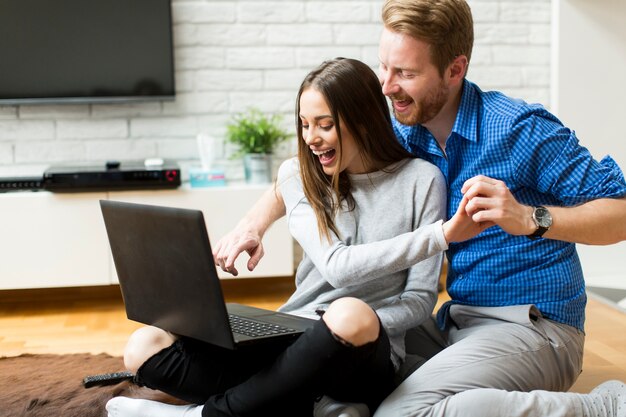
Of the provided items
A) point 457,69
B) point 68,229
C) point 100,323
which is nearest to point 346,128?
point 457,69

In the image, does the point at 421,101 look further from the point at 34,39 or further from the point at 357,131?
the point at 34,39

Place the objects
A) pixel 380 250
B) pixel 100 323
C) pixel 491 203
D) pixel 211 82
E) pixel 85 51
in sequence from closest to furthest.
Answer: pixel 491 203
pixel 380 250
pixel 100 323
pixel 85 51
pixel 211 82

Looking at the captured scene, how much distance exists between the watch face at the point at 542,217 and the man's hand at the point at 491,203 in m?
0.05

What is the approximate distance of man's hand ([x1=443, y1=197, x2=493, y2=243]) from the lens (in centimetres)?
164

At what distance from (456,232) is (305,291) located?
453 mm

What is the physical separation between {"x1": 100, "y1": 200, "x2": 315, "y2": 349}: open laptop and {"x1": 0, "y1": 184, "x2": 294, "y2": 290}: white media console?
5.80ft

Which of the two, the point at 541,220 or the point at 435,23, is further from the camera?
the point at 435,23

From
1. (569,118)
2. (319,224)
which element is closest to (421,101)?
(319,224)

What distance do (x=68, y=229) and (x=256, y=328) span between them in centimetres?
200

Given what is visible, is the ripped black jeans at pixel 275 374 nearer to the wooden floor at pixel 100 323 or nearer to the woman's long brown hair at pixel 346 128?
the woman's long brown hair at pixel 346 128

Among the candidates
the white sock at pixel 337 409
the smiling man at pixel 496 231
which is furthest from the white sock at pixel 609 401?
the white sock at pixel 337 409

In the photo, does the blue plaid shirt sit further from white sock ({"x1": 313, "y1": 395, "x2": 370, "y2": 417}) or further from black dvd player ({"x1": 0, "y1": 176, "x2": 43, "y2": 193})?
black dvd player ({"x1": 0, "y1": 176, "x2": 43, "y2": 193})

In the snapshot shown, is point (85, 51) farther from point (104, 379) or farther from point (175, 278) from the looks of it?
point (175, 278)

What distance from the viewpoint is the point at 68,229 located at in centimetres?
354
